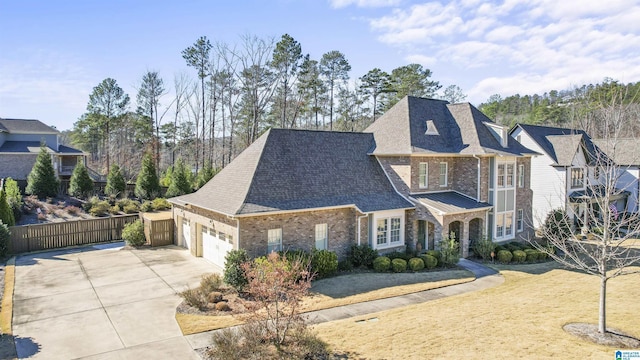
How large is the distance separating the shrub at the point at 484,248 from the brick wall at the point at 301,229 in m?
6.56

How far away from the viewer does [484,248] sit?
2031 cm

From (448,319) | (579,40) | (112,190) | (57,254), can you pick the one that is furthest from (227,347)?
(112,190)

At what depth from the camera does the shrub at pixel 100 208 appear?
2647 centimetres

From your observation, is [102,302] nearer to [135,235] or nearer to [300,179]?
[135,235]

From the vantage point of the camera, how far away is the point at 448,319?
39.6 ft

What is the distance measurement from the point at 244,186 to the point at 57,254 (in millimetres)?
11502

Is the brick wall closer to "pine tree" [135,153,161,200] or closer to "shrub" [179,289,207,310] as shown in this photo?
"shrub" [179,289,207,310]

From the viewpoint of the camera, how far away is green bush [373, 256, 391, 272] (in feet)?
57.8

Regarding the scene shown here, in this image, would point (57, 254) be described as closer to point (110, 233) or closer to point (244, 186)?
point (110, 233)

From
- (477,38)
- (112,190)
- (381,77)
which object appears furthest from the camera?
(381,77)

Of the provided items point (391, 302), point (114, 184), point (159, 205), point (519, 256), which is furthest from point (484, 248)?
point (114, 184)

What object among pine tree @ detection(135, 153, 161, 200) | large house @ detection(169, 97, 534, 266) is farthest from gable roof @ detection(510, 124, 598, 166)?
pine tree @ detection(135, 153, 161, 200)

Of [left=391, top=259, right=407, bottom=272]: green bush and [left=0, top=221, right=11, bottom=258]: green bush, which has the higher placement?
[left=0, top=221, right=11, bottom=258]: green bush

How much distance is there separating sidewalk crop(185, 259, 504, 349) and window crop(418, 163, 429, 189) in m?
5.26
